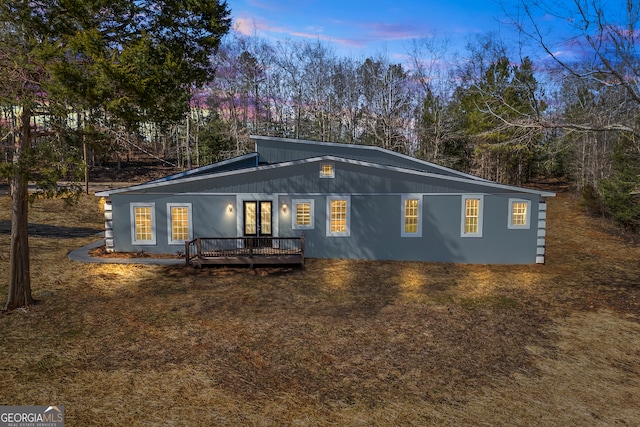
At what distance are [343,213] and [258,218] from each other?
3687 mm

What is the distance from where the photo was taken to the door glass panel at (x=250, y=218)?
53.5 feet

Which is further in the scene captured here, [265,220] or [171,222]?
[265,220]

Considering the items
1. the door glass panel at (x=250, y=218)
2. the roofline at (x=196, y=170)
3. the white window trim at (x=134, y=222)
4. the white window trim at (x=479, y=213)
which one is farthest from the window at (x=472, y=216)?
the white window trim at (x=134, y=222)

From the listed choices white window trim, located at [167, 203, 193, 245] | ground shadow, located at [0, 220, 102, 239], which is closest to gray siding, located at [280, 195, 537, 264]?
white window trim, located at [167, 203, 193, 245]

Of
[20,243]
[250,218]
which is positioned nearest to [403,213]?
[250,218]

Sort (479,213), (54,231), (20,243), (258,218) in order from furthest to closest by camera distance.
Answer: (54,231) < (258,218) < (479,213) < (20,243)

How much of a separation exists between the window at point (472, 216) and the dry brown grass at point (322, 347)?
7.24ft

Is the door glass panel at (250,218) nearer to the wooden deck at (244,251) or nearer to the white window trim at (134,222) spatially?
the wooden deck at (244,251)

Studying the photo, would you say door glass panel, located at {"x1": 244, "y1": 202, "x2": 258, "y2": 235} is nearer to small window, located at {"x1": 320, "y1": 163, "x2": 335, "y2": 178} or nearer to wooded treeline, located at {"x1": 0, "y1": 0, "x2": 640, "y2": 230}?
small window, located at {"x1": 320, "y1": 163, "x2": 335, "y2": 178}

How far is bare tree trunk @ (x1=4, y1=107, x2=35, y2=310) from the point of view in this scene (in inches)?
372

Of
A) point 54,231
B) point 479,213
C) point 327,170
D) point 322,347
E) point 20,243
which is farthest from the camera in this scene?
point 54,231

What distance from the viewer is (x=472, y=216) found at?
16.3 meters

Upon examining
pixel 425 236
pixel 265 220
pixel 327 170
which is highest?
pixel 327 170

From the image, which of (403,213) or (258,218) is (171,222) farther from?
(403,213)
